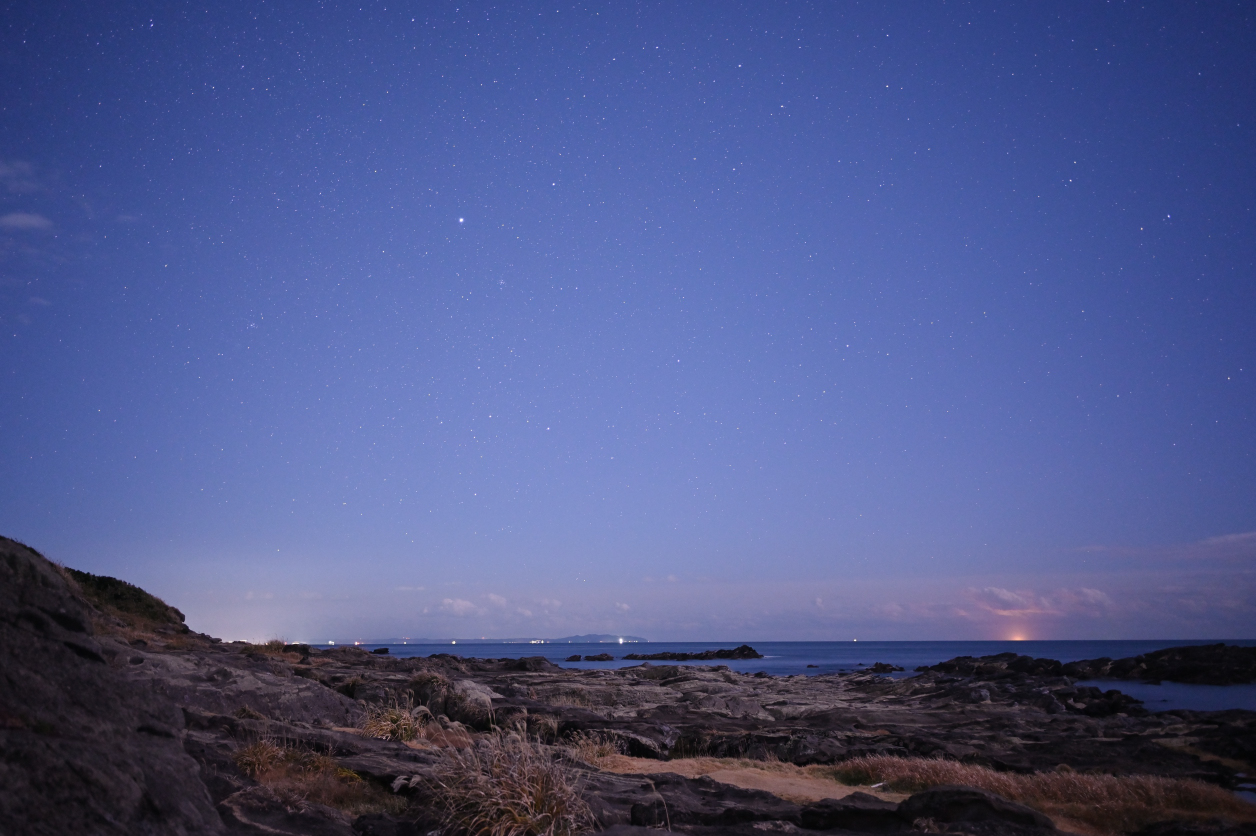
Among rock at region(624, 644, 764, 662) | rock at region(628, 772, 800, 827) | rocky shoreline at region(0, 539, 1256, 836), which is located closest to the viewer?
rocky shoreline at region(0, 539, 1256, 836)

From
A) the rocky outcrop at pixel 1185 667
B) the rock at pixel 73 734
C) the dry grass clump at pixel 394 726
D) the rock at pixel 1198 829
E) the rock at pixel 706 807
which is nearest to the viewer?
the rock at pixel 73 734

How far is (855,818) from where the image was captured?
871cm

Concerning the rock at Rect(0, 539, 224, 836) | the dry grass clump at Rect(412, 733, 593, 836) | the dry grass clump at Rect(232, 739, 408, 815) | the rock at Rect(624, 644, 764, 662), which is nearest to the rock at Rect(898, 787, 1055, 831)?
the dry grass clump at Rect(412, 733, 593, 836)

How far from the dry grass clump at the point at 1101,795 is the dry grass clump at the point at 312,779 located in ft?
29.0

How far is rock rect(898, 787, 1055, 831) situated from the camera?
8484 mm

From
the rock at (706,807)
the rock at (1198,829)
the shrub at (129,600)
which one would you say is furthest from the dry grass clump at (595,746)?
the shrub at (129,600)

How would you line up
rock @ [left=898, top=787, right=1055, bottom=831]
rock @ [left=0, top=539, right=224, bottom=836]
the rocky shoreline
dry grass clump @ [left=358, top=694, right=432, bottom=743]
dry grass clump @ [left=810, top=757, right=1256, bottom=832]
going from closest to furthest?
rock @ [left=0, top=539, right=224, bottom=836] → the rocky shoreline → rock @ [left=898, top=787, right=1055, bottom=831] → dry grass clump @ [left=810, top=757, right=1256, bottom=832] → dry grass clump @ [left=358, top=694, right=432, bottom=743]

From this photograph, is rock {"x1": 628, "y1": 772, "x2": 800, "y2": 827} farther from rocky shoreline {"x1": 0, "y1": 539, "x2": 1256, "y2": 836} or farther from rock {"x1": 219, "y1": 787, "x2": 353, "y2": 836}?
rock {"x1": 219, "y1": 787, "x2": 353, "y2": 836}

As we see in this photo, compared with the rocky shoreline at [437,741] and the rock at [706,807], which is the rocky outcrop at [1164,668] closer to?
the rocky shoreline at [437,741]

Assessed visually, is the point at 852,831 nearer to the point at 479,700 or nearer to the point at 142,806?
the point at 142,806

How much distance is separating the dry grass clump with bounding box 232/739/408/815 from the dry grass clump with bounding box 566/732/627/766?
6036 mm

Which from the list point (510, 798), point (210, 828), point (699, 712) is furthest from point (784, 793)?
point (699, 712)

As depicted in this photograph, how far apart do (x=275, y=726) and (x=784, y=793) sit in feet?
28.2

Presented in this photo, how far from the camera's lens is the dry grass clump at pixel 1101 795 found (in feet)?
36.5
